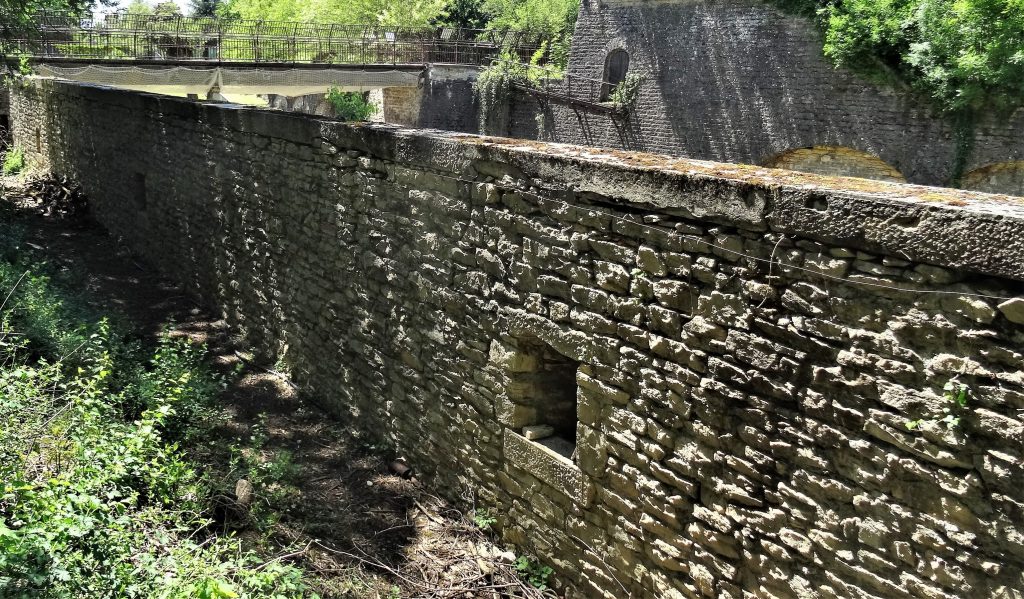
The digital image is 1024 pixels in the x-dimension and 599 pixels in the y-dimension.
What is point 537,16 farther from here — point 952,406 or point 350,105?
point 952,406

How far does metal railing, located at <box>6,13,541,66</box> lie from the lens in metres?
21.0

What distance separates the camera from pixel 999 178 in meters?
14.5

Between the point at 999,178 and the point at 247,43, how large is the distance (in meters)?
20.8

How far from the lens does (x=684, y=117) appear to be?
2009 centimetres

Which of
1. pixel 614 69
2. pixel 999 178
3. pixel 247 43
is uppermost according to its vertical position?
pixel 247 43

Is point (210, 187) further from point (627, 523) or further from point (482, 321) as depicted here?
point (627, 523)

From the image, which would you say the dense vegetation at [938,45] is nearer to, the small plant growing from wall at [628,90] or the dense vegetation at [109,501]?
the small plant growing from wall at [628,90]

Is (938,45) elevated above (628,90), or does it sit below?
above

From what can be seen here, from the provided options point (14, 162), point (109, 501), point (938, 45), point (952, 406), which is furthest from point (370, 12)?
point (952, 406)

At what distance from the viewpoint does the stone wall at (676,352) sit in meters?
2.91

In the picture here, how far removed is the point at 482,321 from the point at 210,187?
4.80m

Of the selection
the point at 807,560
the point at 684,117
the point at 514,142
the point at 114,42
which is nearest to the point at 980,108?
the point at 684,117

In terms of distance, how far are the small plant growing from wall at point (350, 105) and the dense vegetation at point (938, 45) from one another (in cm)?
1346

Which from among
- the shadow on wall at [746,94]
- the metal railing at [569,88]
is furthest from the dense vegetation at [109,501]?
the metal railing at [569,88]
